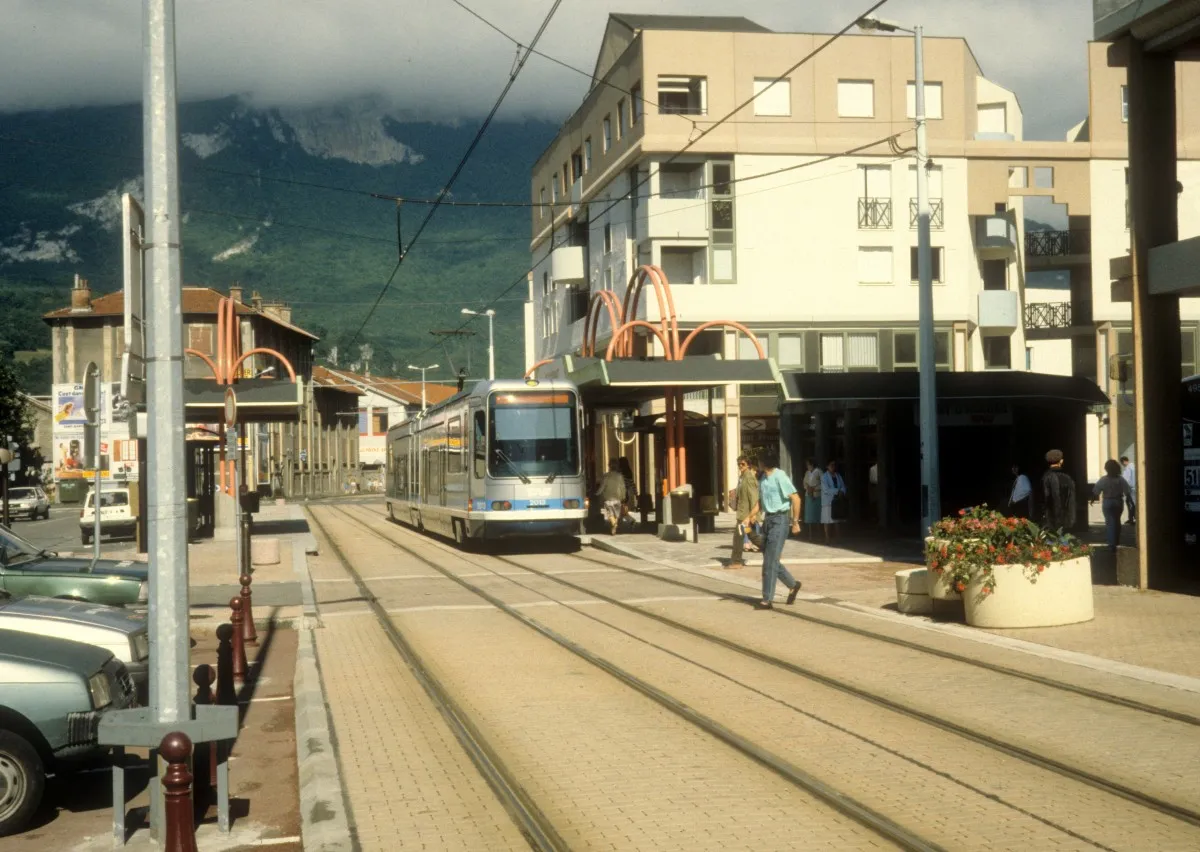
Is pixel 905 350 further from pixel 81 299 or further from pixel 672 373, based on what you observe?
pixel 81 299

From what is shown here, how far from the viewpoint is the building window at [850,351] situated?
51.7 metres

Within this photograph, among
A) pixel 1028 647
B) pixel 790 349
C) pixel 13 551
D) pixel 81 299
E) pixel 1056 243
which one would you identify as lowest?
pixel 1028 647

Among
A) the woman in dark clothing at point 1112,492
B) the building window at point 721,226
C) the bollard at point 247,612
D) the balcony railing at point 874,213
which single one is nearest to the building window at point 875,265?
the balcony railing at point 874,213

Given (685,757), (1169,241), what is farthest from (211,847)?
(1169,241)

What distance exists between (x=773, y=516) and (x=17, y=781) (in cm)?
1076

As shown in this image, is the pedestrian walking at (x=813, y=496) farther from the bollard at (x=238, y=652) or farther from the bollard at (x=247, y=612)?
the bollard at (x=238, y=652)

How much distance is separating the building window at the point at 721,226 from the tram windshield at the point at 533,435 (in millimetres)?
23537

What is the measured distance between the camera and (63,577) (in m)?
13.8

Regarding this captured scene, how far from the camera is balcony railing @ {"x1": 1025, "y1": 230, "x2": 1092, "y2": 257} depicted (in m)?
55.0

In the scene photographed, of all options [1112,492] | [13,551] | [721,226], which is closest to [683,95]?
[721,226]

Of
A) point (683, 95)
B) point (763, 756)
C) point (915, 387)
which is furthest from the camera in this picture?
point (683, 95)

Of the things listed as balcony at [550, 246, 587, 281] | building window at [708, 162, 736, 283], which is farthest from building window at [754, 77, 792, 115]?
balcony at [550, 246, 587, 281]

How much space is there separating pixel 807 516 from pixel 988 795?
24463 mm

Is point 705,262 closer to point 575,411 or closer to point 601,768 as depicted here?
point 575,411
